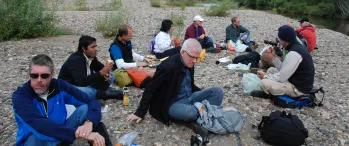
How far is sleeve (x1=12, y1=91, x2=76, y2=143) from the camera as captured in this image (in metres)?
3.23

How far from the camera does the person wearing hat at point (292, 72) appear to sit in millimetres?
5789

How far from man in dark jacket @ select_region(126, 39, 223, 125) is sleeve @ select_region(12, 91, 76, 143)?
1.48m

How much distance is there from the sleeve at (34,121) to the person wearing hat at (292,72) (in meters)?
4.32

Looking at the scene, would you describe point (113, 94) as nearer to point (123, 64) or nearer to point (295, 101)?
point (123, 64)

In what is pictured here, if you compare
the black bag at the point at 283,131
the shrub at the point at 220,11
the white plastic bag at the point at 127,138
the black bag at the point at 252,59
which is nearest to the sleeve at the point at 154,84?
the white plastic bag at the point at 127,138

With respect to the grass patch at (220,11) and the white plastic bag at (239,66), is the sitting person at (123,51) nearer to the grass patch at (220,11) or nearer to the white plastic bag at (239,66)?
the white plastic bag at (239,66)

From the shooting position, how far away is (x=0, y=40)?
38.8 feet

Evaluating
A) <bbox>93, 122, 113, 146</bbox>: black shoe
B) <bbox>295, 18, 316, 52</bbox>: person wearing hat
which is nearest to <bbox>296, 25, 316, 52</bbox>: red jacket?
<bbox>295, 18, 316, 52</bbox>: person wearing hat

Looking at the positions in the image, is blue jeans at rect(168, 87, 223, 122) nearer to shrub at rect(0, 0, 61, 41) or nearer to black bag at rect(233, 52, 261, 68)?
black bag at rect(233, 52, 261, 68)

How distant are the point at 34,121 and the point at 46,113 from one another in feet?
1.16

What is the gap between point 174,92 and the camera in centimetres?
475

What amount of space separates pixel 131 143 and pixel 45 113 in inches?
55.9

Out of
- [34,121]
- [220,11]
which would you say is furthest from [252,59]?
[220,11]

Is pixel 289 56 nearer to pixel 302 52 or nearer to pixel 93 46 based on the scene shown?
pixel 302 52
